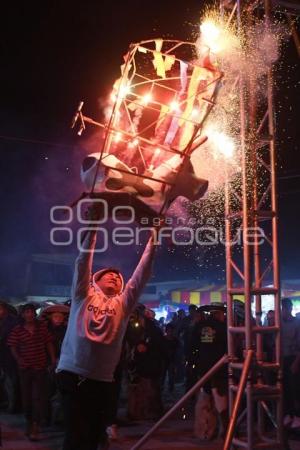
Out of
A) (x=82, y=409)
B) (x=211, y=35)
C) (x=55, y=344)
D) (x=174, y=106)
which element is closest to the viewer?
(x=82, y=409)

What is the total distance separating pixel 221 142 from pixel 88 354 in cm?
330

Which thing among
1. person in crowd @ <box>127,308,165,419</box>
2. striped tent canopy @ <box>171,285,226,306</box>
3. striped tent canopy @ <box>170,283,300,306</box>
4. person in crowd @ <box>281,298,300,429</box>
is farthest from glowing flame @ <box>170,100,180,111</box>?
striped tent canopy @ <box>171,285,226,306</box>

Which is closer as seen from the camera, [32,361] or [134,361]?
[32,361]

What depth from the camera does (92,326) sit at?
3.66m

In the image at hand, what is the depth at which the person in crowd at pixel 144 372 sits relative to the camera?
29.5 ft

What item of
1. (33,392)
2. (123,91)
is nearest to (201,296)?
(33,392)

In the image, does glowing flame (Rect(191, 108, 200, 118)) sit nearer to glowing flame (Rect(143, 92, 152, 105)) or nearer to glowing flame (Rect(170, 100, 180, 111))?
glowing flame (Rect(170, 100, 180, 111))

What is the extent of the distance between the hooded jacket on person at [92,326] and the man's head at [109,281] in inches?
2.5

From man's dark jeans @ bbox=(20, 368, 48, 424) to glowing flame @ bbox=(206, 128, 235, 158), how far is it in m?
4.14

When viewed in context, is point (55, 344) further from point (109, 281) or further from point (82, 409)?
point (82, 409)

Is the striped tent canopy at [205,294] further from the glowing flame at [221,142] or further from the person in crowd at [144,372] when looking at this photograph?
the glowing flame at [221,142]

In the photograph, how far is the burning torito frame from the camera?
12.2ft

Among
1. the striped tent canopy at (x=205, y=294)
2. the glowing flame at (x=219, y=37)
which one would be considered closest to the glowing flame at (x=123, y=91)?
the glowing flame at (x=219, y=37)

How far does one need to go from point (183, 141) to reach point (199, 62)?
27.6 inches
